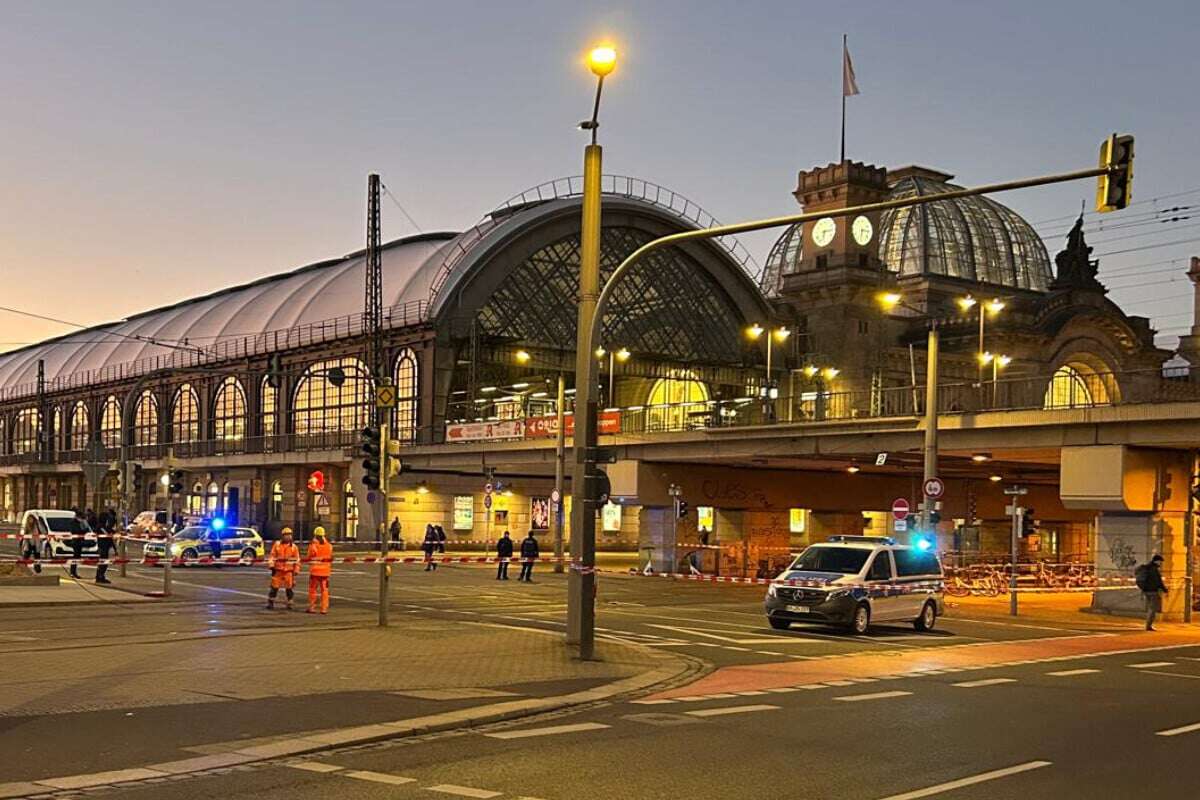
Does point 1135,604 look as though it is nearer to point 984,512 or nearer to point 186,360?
point 984,512

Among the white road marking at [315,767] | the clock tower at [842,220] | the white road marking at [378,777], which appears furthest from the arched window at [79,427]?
the white road marking at [378,777]

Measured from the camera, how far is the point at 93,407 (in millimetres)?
113250

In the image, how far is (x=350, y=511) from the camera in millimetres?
83250

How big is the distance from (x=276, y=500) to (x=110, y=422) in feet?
92.7

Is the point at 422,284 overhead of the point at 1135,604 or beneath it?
overhead

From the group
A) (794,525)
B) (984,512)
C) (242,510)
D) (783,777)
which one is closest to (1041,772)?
(783,777)

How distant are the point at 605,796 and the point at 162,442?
323ft

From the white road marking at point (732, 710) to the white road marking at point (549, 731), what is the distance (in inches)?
55.5

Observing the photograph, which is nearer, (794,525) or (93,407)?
(794,525)

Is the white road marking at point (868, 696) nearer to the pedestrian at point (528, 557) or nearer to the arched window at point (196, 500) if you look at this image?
the pedestrian at point (528, 557)

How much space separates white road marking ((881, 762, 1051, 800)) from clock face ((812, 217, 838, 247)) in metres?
96.1

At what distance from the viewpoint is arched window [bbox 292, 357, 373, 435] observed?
8456 cm

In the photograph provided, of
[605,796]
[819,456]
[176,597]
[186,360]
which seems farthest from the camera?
[186,360]

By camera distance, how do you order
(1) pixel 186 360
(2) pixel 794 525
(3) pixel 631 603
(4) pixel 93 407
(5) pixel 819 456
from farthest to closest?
(4) pixel 93 407 < (1) pixel 186 360 < (2) pixel 794 525 < (5) pixel 819 456 < (3) pixel 631 603
